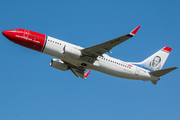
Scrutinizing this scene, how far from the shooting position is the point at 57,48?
3950 centimetres

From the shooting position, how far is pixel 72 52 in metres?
38.8

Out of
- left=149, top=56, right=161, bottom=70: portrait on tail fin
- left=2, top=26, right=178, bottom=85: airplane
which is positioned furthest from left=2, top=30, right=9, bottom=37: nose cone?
left=149, top=56, right=161, bottom=70: portrait on tail fin

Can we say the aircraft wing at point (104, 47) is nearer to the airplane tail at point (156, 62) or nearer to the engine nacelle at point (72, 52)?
the engine nacelle at point (72, 52)

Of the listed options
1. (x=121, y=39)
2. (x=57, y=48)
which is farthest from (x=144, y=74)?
(x=57, y=48)

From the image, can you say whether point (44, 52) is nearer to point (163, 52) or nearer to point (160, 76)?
point (160, 76)

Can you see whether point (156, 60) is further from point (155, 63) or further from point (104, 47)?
point (104, 47)

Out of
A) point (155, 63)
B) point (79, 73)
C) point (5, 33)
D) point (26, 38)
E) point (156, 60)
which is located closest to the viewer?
point (26, 38)

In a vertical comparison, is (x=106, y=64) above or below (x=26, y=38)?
below

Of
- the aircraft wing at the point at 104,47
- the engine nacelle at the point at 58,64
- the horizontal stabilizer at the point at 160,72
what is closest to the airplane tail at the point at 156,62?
the horizontal stabilizer at the point at 160,72

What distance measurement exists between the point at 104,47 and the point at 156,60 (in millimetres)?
15627

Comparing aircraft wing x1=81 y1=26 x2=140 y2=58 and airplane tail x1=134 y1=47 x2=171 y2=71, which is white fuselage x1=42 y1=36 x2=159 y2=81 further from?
airplane tail x1=134 y1=47 x2=171 y2=71

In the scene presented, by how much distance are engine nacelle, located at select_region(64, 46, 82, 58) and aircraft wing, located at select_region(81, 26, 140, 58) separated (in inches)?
39.7

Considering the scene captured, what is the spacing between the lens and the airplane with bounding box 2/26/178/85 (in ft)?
127

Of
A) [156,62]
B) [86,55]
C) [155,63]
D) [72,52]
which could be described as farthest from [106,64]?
[156,62]
